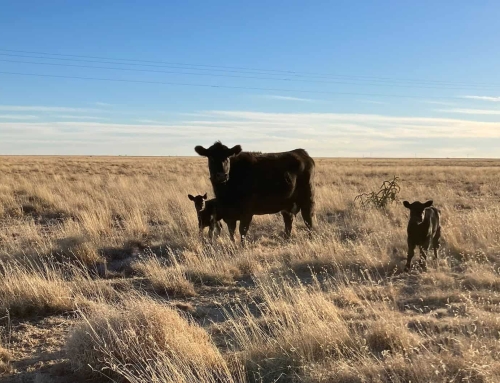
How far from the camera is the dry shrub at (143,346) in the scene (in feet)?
14.1

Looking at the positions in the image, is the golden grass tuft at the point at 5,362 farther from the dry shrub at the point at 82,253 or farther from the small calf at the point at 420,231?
the small calf at the point at 420,231

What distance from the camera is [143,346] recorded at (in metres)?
4.68

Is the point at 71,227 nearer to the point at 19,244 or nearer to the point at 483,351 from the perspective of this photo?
the point at 19,244

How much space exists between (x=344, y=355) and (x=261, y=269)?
3.74 metres

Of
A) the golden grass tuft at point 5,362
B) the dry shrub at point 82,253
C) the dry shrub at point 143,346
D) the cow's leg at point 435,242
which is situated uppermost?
the cow's leg at point 435,242

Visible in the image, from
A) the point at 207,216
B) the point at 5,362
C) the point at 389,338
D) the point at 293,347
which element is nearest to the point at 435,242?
the point at 389,338

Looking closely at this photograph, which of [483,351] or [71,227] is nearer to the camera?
[483,351]

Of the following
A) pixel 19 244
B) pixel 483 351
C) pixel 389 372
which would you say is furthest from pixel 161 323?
pixel 19 244

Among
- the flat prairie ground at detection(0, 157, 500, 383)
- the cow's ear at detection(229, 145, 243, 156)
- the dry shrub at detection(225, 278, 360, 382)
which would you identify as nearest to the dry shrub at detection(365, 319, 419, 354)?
the flat prairie ground at detection(0, 157, 500, 383)

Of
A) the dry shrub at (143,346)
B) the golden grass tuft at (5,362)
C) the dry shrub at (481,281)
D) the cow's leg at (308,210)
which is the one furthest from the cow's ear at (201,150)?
the golden grass tuft at (5,362)

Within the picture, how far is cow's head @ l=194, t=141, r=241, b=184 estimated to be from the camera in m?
10.1

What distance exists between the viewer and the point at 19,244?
10195mm

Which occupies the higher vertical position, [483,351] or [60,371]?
[483,351]

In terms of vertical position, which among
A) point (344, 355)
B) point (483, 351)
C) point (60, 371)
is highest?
point (483, 351)
